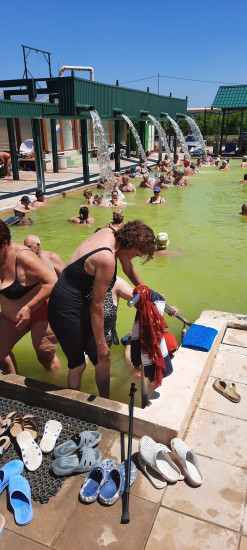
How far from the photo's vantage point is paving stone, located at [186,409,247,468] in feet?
10.1

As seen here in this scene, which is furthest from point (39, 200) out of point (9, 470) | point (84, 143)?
point (9, 470)

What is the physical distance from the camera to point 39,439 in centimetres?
322

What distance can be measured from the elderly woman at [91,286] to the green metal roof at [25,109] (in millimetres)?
12754

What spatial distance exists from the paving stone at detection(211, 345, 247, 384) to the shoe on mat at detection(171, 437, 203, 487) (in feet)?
4.01

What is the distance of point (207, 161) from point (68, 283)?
2752 centimetres

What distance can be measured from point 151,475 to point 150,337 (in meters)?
1.01

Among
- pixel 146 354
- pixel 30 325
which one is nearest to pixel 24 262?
pixel 30 325

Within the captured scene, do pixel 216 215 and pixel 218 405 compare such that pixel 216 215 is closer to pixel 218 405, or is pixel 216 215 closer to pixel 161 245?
pixel 161 245

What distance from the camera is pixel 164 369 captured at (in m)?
3.39

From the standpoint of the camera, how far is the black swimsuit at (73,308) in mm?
3186

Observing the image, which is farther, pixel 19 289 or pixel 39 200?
pixel 39 200

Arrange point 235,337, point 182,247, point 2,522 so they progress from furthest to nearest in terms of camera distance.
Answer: point 182,247 < point 235,337 < point 2,522

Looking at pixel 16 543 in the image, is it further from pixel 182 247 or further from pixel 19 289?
pixel 182 247

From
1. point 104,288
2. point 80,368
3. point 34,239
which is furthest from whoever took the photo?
point 34,239
